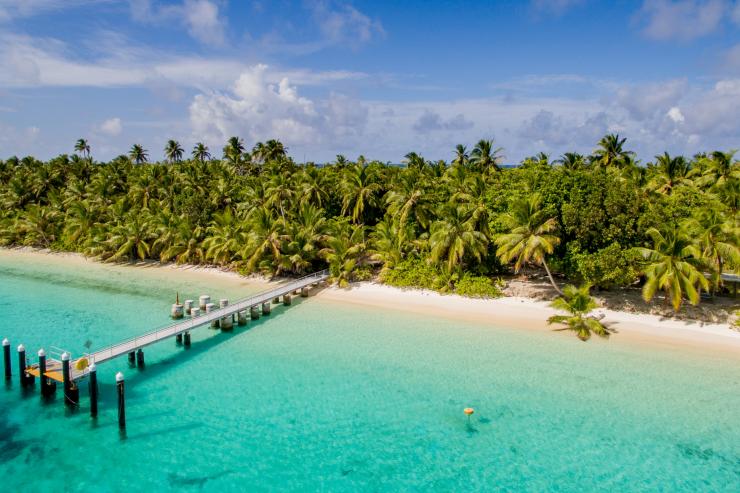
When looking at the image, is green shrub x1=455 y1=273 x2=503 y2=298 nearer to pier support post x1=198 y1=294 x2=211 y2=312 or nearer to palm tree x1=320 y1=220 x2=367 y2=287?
palm tree x1=320 y1=220 x2=367 y2=287

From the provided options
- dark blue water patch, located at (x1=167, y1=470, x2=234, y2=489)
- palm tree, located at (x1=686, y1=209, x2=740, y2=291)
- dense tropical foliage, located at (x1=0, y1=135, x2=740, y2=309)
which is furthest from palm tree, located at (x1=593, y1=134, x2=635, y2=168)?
dark blue water patch, located at (x1=167, y1=470, x2=234, y2=489)

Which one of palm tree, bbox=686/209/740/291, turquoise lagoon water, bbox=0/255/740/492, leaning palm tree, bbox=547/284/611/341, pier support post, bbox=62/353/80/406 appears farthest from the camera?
leaning palm tree, bbox=547/284/611/341

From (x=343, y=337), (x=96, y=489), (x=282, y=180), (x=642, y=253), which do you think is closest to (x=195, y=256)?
(x=282, y=180)

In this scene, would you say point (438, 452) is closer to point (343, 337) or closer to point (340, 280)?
point (343, 337)

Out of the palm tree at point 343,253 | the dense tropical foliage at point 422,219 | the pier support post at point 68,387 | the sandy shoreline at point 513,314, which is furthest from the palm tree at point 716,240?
the pier support post at point 68,387

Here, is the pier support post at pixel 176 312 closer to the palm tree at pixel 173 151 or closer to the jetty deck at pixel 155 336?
the jetty deck at pixel 155 336

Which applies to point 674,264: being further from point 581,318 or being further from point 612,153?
point 612,153
